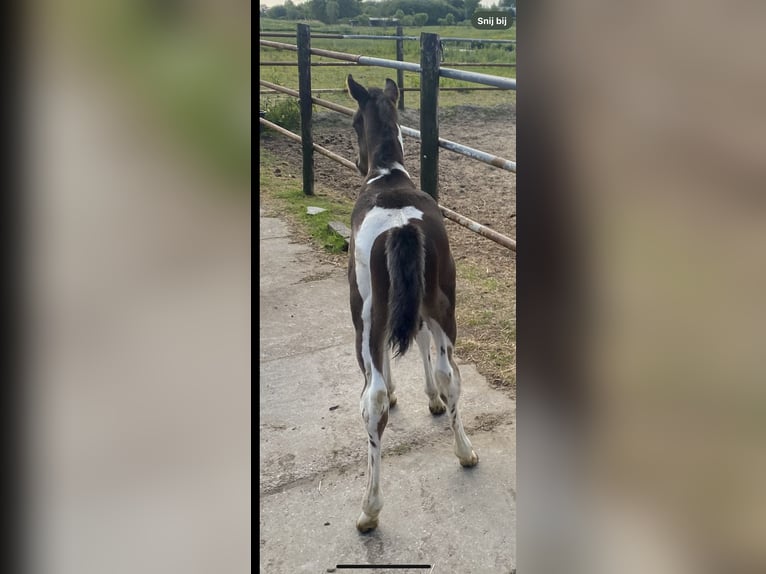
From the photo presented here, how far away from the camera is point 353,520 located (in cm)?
Result: 118

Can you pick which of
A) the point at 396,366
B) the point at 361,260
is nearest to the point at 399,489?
the point at 396,366

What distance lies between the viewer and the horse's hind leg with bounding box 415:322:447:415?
1233 mm

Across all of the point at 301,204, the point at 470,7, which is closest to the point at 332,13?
the point at 470,7

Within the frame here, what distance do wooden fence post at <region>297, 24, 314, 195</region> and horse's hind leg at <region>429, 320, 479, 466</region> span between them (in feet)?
1.13

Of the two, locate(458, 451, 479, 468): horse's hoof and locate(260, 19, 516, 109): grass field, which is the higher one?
locate(260, 19, 516, 109): grass field

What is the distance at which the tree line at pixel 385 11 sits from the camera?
47.7 inches

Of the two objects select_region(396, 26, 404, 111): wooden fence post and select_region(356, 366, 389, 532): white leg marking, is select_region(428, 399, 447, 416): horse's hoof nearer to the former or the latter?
select_region(356, 366, 389, 532): white leg marking

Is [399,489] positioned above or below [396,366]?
below
